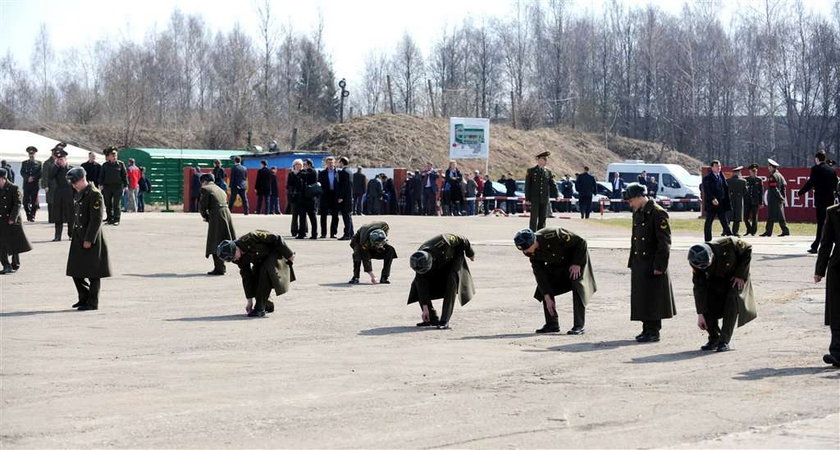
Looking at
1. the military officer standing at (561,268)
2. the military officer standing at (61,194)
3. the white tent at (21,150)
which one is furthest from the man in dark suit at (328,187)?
the white tent at (21,150)

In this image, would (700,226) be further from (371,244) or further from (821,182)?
(371,244)

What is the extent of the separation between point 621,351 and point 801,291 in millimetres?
6559

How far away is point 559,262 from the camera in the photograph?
1360 cm

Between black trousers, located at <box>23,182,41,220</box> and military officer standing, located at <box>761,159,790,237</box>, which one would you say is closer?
military officer standing, located at <box>761,159,790,237</box>

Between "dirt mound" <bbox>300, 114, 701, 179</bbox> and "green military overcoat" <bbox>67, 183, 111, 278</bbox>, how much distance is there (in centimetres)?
4972

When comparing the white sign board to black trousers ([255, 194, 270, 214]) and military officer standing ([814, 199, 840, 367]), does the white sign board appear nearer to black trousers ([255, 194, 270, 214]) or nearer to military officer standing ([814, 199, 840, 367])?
black trousers ([255, 194, 270, 214])

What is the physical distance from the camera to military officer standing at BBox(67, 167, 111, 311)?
15617 millimetres

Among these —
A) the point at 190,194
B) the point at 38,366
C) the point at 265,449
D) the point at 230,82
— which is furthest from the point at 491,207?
the point at 230,82

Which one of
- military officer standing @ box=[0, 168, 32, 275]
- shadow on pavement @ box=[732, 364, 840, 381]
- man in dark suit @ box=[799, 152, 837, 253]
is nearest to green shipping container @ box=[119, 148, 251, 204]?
military officer standing @ box=[0, 168, 32, 275]

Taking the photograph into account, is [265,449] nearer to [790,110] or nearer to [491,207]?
A: [491,207]

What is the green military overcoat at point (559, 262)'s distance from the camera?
13461mm

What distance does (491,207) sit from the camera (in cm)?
4634

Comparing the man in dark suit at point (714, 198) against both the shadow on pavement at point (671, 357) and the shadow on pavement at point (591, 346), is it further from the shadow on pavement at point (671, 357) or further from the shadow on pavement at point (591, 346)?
the shadow on pavement at point (671, 357)

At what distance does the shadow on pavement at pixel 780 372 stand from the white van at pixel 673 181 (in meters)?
41.3
